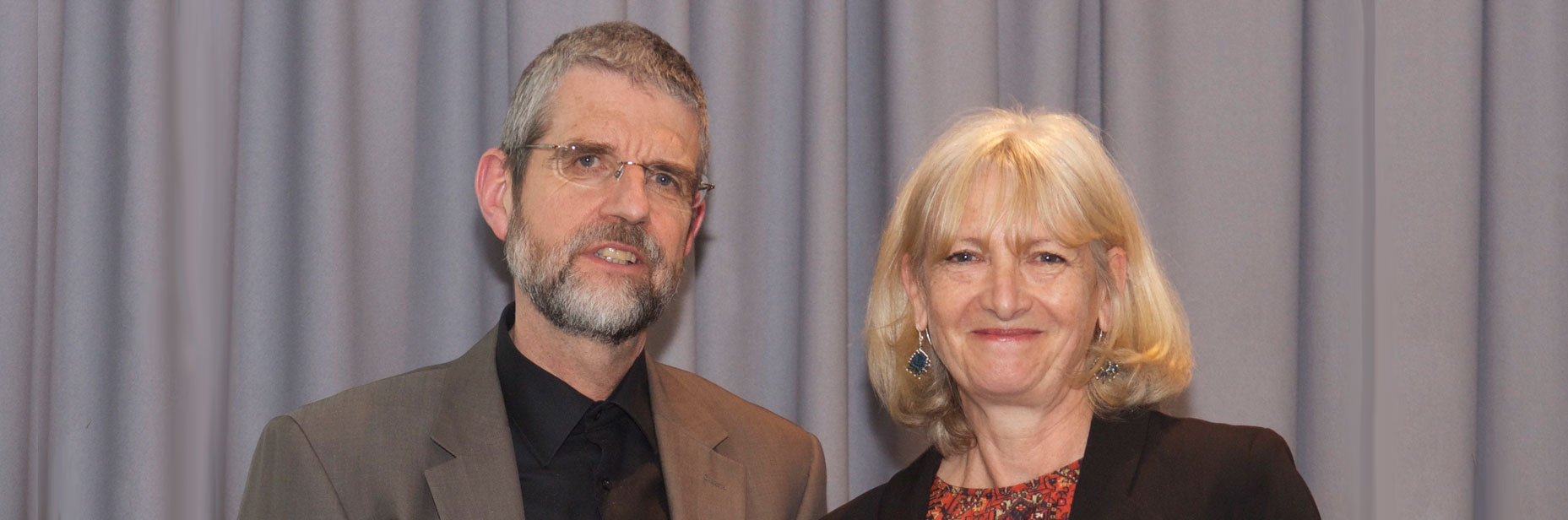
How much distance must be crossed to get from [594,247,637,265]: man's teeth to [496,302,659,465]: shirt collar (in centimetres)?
25

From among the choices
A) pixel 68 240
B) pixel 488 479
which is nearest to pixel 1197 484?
pixel 488 479

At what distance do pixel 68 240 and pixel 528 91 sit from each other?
1.13 meters

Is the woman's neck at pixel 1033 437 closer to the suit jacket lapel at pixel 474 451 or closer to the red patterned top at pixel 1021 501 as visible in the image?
the red patterned top at pixel 1021 501

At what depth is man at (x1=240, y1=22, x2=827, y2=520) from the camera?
2.12 metres

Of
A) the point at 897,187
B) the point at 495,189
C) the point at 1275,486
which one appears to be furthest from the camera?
the point at 897,187

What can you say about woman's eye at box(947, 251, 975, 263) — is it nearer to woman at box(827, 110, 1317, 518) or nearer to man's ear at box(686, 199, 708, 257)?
woman at box(827, 110, 1317, 518)

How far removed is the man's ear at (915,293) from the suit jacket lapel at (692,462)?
44 cm

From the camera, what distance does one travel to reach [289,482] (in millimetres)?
2096

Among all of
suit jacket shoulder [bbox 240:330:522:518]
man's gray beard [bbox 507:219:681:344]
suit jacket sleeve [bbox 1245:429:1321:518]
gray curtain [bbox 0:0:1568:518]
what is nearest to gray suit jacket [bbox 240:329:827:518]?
suit jacket shoulder [bbox 240:330:522:518]

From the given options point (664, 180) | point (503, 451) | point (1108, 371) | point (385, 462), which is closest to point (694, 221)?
point (664, 180)

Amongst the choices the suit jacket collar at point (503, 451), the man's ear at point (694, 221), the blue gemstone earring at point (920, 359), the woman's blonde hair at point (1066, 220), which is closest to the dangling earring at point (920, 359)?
the blue gemstone earring at point (920, 359)

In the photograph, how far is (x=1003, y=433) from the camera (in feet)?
7.14

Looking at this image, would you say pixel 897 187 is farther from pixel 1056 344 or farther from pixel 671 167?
pixel 1056 344

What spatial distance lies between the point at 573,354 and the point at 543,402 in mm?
102
